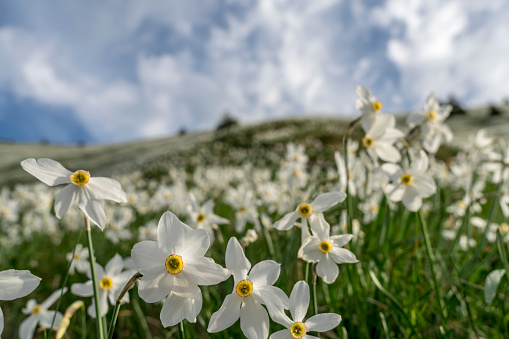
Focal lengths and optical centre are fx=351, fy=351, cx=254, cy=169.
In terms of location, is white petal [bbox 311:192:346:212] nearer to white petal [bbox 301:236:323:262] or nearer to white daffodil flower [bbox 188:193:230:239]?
white petal [bbox 301:236:323:262]

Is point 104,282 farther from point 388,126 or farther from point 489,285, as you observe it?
point 489,285

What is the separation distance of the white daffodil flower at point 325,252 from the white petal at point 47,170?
721 millimetres

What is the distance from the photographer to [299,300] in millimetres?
912

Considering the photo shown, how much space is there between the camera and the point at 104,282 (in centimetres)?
134

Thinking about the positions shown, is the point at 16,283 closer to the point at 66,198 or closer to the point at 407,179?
the point at 66,198

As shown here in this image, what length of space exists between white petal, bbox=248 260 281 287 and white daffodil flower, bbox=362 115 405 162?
0.79m

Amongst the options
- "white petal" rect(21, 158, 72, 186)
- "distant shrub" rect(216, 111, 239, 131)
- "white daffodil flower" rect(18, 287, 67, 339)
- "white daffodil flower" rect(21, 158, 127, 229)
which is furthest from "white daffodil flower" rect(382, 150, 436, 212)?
"distant shrub" rect(216, 111, 239, 131)

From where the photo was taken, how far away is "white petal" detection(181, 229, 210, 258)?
33.1 inches

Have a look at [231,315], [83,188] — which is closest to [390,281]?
[231,315]

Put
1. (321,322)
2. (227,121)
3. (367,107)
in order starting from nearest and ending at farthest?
(321,322) → (367,107) → (227,121)

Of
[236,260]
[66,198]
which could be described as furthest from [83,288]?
[236,260]

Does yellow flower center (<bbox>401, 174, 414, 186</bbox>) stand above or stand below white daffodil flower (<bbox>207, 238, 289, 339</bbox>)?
above

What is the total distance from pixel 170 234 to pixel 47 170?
401mm

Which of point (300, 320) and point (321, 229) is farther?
point (321, 229)
